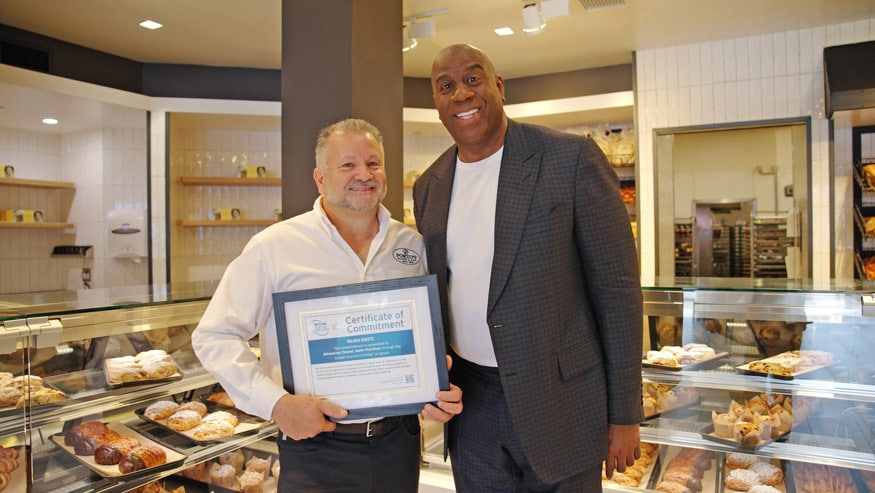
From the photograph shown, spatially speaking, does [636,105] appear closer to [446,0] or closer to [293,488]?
[446,0]

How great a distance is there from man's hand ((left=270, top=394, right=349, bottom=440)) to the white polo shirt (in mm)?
28

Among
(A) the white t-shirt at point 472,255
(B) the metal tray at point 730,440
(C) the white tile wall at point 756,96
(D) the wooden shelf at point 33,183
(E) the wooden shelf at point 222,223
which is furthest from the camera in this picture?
(E) the wooden shelf at point 222,223

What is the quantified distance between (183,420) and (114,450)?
335mm

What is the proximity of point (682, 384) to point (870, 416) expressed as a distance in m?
0.61

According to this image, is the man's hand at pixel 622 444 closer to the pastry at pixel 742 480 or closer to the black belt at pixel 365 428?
the black belt at pixel 365 428

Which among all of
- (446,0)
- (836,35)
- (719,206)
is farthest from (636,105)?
(446,0)

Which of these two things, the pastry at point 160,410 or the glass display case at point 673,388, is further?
the pastry at point 160,410

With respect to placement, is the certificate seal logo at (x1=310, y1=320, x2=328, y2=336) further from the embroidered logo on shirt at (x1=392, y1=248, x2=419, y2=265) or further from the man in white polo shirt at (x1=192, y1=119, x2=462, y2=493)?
the embroidered logo on shirt at (x1=392, y1=248, x2=419, y2=265)

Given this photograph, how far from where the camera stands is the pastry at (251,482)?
249 centimetres

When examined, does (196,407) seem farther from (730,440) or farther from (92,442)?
(730,440)

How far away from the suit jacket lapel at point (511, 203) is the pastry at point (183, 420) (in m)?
1.41

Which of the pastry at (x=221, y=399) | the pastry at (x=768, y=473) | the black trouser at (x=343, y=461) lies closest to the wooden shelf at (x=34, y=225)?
the pastry at (x=221, y=399)

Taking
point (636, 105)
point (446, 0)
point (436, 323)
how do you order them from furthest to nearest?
1. point (636, 105)
2. point (446, 0)
3. point (436, 323)

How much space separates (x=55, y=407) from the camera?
1.86 metres
